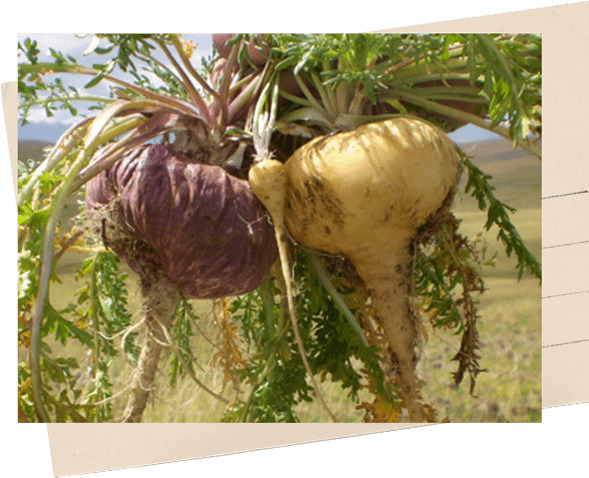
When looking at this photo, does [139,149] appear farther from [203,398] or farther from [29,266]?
[203,398]

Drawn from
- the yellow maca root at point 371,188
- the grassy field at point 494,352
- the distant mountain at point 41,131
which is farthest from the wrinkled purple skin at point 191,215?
the grassy field at point 494,352

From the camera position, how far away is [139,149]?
1266 millimetres

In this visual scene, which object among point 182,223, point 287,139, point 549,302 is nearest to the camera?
point 182,223

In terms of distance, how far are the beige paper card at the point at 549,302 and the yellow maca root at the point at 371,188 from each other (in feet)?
1.67

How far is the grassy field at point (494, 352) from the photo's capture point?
66.7 inches

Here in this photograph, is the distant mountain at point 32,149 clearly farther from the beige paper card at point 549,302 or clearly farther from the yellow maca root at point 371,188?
the yellow maca root at point 371,188

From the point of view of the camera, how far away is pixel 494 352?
178 centimetres

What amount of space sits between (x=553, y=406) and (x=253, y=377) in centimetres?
95

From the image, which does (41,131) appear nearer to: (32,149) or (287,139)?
(32,149)

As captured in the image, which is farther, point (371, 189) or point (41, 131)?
point (41, 131)

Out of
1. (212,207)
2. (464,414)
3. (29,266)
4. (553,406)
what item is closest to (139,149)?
(212,207)

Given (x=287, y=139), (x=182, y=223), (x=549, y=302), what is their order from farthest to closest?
(x=549, y=302), (x=287, y=139), (x=182, y=223)

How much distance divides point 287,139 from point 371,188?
37 centimetres

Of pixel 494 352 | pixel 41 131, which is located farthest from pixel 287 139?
pixel 494 352
